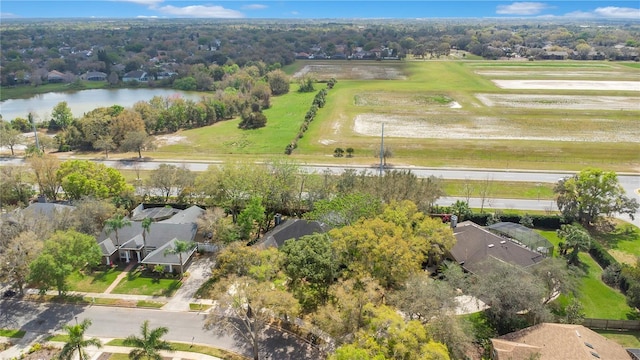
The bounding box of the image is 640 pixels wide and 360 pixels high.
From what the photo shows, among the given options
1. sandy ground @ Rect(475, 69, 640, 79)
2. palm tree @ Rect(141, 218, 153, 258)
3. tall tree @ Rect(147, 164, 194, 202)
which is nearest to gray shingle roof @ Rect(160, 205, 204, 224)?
palm tree @ Rect(141, 218, 153, 258)

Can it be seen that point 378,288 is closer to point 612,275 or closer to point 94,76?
point 612,275

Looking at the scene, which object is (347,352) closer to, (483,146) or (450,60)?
(483,146)

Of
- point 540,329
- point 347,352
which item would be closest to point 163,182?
point 347,352

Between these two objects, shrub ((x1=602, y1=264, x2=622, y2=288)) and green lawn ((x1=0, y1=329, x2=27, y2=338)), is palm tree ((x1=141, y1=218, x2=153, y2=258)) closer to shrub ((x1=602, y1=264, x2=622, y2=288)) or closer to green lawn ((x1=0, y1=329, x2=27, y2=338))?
green lawn ((x1=0, y1=329, x2=27, y2=338))

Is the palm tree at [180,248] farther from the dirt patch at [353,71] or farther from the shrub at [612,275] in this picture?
the dirt patch at [353,71]

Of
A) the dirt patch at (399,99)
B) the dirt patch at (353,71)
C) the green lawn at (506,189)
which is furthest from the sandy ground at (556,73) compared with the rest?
the green lawn at (506,189)

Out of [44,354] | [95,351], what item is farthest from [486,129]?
[44,354]
